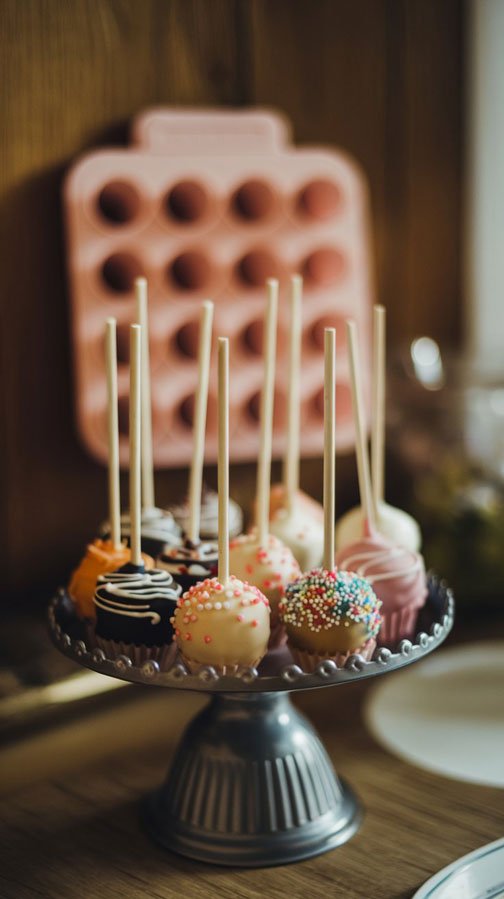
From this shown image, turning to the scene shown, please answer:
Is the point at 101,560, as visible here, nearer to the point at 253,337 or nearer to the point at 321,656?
the point at 321,656

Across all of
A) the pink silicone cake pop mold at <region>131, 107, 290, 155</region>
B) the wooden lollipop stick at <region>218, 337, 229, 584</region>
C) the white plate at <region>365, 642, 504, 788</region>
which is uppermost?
the pink silicone cake pop mold at <region>131, 107, 290, 155</region>

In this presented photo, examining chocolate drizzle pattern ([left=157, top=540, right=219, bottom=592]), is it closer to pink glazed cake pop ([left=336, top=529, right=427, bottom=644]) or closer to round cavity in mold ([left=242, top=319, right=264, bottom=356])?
pink glazed cake pop ([left=336, top=529, right=427, bottom=644])

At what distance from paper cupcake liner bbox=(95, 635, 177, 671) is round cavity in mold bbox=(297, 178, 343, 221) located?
64 centimetres

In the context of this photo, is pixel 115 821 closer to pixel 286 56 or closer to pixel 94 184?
pixel 94 184

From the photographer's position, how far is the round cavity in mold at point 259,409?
126 centimetres

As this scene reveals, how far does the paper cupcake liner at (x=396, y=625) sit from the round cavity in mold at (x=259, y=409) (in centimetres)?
43

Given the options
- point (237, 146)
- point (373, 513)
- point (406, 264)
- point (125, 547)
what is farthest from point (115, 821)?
point (406, 264)

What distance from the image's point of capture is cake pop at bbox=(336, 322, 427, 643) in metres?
0.85

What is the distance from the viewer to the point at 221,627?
76 cm

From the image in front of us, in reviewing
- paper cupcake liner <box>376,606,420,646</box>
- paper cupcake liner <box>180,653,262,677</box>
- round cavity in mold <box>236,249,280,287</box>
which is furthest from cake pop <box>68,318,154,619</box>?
round cavity in mold <box>236,249,280,287</box>

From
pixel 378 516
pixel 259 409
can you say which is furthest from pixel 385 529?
pixel 259 409

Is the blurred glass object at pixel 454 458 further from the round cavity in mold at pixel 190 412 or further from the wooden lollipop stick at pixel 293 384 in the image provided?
the wooden lollipop stick at pixel 293 384

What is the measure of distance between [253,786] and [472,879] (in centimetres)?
19

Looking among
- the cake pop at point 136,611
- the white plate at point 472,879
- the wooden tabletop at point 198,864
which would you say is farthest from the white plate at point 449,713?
the cake pop at point 136,611
